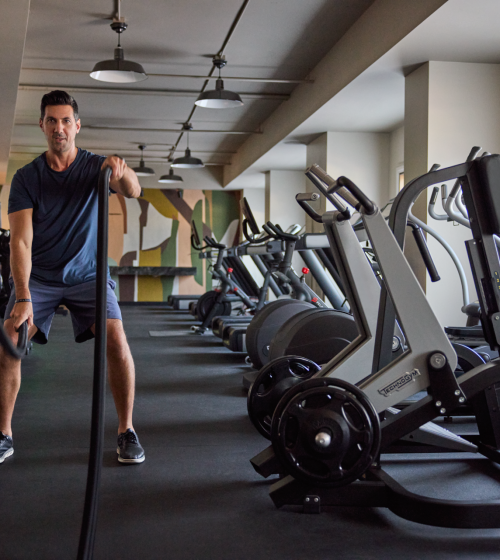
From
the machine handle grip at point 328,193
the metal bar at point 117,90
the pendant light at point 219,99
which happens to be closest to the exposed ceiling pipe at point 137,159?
the metal bar at point 117,90

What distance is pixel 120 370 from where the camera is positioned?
2.44m

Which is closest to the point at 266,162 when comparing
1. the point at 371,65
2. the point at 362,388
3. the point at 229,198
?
the point at 229,198

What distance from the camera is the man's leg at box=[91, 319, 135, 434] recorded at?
7.91 ft

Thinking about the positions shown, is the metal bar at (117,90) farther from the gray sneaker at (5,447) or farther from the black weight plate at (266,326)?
the gray sneaker at (5,447)

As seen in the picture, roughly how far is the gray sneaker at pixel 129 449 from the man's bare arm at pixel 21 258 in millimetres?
621

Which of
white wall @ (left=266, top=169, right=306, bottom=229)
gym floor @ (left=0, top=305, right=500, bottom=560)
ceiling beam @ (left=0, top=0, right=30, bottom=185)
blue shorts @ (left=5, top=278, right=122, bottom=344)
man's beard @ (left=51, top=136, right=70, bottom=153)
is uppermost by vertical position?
ceiling beam @ (left=0, top=0, right=30, bottom=185)

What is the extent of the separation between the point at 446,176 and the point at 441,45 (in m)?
3.36

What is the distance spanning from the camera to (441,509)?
1.80 m

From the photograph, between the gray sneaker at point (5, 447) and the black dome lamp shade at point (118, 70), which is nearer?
the gray sneaker at point (5, 447)

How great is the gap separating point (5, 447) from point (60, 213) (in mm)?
988

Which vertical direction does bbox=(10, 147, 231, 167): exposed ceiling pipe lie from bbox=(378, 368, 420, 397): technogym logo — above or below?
above

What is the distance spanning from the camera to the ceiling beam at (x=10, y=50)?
4641 millimetres

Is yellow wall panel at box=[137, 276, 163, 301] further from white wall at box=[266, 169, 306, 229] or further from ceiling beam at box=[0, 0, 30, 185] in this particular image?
ceiling beam at box=[0, 0, 30, 185]

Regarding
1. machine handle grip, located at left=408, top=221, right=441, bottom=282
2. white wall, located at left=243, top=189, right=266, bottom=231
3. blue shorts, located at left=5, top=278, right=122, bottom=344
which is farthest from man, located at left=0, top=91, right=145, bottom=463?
white wall, located at left=243, top=189, right=266, bottom=231
